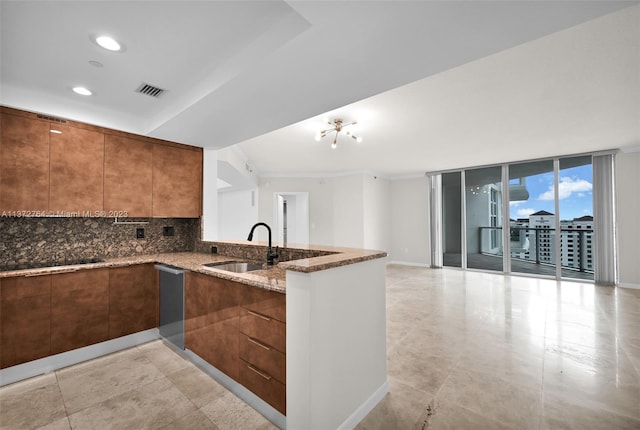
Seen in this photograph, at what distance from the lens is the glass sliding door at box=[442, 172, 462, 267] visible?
737 cm

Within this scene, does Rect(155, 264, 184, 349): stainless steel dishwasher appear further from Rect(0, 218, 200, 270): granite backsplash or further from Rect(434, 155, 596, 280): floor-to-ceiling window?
Result: Rect(434, 155, 596, 280): floor-to-ceiling window

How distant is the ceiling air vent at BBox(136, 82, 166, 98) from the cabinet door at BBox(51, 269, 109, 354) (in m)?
1.64

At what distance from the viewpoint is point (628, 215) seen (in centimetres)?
513

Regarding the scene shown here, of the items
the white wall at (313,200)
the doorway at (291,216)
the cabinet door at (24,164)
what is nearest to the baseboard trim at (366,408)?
the cabinet door at (24,164)

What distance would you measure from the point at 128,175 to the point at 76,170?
0.42m

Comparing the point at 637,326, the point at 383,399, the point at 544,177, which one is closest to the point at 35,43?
the point at 383,399

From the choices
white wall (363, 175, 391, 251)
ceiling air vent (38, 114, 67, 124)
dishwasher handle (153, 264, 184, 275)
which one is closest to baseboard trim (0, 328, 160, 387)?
dishwasher handle (153, 264, 184, 275)

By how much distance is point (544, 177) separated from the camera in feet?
19.7

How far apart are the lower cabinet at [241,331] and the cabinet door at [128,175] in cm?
121

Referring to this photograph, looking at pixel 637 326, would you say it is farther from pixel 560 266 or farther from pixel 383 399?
pixel 383 399

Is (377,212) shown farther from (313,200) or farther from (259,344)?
(259,344)

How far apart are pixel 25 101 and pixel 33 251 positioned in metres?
1.34

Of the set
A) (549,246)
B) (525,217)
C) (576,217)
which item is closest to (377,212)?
(525,217)

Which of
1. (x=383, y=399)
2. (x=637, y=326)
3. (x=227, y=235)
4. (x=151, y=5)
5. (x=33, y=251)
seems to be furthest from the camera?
(x=227, y=235)
